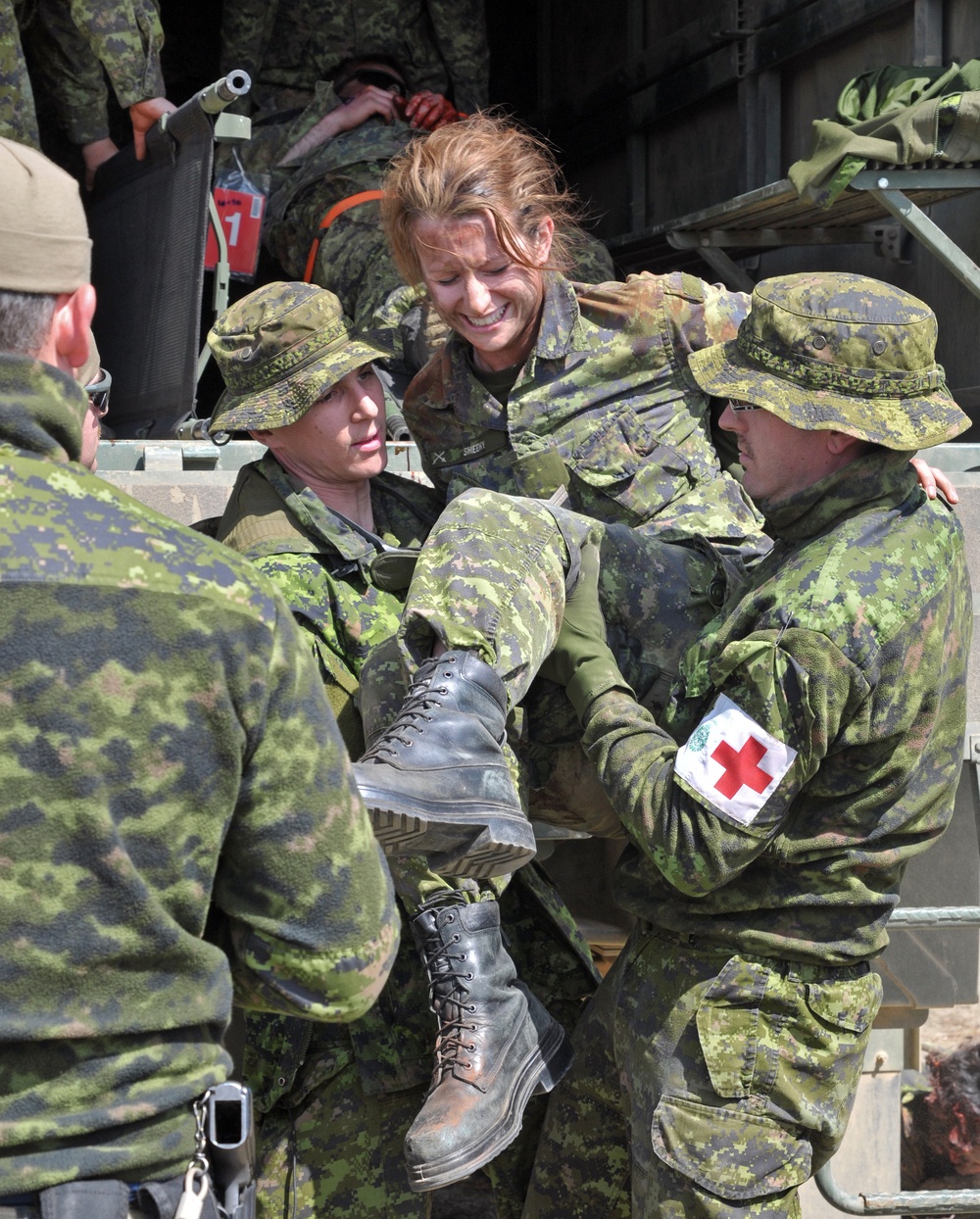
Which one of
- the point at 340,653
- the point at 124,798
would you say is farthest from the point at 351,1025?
the point at 124,798

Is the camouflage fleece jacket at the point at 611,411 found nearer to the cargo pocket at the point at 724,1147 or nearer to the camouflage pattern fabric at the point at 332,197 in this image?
the cargo pocket at the point at 724,1147

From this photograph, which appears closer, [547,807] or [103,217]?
[547,807]

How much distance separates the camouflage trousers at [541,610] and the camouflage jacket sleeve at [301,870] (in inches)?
29.6

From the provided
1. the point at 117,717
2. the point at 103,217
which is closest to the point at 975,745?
the point at 117,717

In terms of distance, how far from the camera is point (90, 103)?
5.07 metres

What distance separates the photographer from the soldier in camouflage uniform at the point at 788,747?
6.76 ft

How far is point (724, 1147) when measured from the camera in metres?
2.17

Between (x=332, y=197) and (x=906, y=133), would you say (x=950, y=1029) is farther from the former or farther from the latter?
(x=332, y=197)

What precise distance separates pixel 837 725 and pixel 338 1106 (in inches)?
42.3

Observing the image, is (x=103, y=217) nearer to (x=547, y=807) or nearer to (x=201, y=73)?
(x=201, y=73)

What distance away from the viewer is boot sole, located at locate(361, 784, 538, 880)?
1942 mm

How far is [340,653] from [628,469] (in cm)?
75

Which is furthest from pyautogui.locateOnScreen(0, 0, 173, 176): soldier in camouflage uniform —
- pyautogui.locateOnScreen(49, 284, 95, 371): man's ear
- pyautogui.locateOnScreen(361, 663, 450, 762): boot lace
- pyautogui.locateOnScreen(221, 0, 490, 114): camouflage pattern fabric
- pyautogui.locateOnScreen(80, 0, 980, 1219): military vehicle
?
pyautogui.locateOnScreen(49, 284, 95, 371): man's ear

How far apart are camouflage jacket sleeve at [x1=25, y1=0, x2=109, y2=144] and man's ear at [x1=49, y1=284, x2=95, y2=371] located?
13.2 feet
